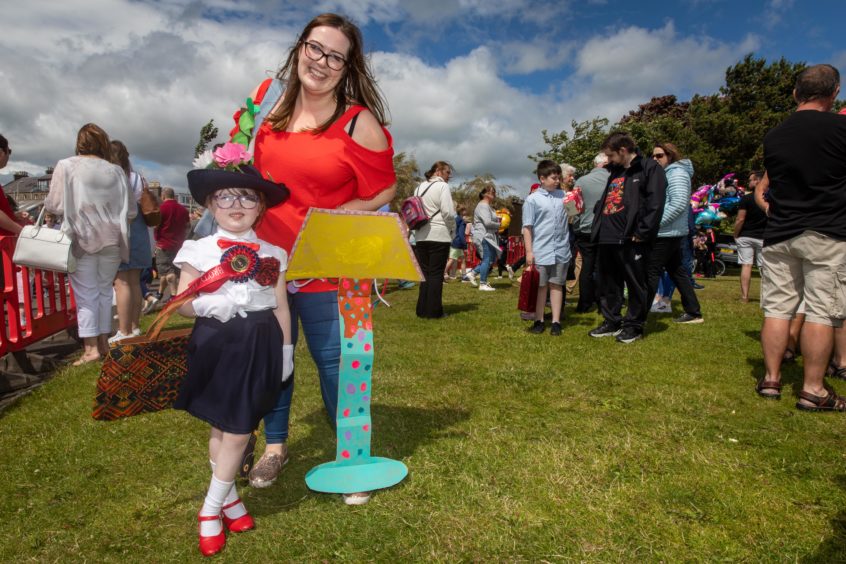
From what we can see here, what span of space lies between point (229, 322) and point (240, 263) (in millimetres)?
250

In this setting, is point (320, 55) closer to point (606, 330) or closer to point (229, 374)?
point (229, 374)

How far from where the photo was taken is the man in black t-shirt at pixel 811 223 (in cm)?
359

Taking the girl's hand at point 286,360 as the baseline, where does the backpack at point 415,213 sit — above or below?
above

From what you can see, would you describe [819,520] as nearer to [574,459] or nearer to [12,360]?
[574,459]

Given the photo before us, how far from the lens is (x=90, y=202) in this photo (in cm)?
489

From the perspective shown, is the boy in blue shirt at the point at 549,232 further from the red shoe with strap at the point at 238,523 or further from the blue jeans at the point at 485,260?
the blue jeans at the point at 485,260

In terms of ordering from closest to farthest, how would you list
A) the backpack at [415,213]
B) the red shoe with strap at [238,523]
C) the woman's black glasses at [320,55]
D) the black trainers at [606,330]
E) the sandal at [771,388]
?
the red shoe with strap at [238,523] → the woman's black glasses at [320,55] → the sandal at [771,388] → the black trainers at [606,330] → the backpack at [415,213]

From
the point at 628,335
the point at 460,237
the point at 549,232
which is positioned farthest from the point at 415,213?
the point at 460,237

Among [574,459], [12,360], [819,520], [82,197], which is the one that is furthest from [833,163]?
[12,360]

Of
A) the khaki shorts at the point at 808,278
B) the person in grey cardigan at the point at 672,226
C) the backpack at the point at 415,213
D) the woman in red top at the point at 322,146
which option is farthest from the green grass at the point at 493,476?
the backpack at the point at 415,213

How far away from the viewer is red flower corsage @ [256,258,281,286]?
7.40 feet

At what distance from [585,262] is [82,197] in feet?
20.0

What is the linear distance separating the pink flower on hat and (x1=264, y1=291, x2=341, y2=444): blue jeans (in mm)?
750

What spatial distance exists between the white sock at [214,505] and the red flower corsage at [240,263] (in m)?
0.88
